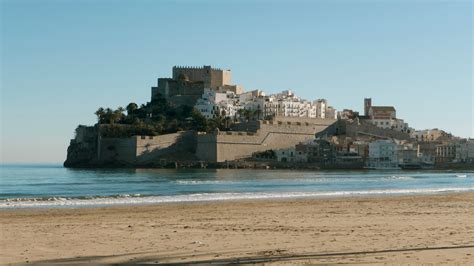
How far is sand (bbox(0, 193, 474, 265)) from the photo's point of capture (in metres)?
8.85

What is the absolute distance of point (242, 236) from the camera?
11.1 m

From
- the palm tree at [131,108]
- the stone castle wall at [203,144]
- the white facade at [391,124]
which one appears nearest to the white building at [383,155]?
the stone castle wall at [203,144]

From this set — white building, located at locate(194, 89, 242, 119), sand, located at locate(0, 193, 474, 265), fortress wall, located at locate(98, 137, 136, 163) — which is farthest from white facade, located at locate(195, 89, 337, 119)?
sand, located at locate(0, 193, 474, 265)

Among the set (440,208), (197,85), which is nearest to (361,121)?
(197,85)

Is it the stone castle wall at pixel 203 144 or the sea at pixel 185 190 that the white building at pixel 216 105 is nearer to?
the stone castle wall at pixel 203 144

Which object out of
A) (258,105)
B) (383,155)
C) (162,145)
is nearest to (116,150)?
(162,145)

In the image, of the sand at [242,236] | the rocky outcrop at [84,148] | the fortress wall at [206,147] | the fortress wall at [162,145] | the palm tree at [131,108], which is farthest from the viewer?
the palm tree at [131,108]

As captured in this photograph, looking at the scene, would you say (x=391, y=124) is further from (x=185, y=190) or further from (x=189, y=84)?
(x=185, y=190)

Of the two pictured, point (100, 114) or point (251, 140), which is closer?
point (251, 140)

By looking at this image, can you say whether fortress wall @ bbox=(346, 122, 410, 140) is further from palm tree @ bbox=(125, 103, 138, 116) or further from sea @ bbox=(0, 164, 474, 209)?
sea @ bbox=(0, 164, 474, 209)

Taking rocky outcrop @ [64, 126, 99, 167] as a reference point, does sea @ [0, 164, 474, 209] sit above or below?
below

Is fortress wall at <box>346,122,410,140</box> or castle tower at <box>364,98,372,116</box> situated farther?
castle tower at <box>364,98,372,116</box>

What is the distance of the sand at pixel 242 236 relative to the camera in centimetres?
885

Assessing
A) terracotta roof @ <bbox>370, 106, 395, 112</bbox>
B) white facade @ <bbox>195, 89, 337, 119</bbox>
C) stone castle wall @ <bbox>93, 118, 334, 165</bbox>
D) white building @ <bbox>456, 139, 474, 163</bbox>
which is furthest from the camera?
terracotta roof @ <bbox>370, 106, 395, 112</bbox>
